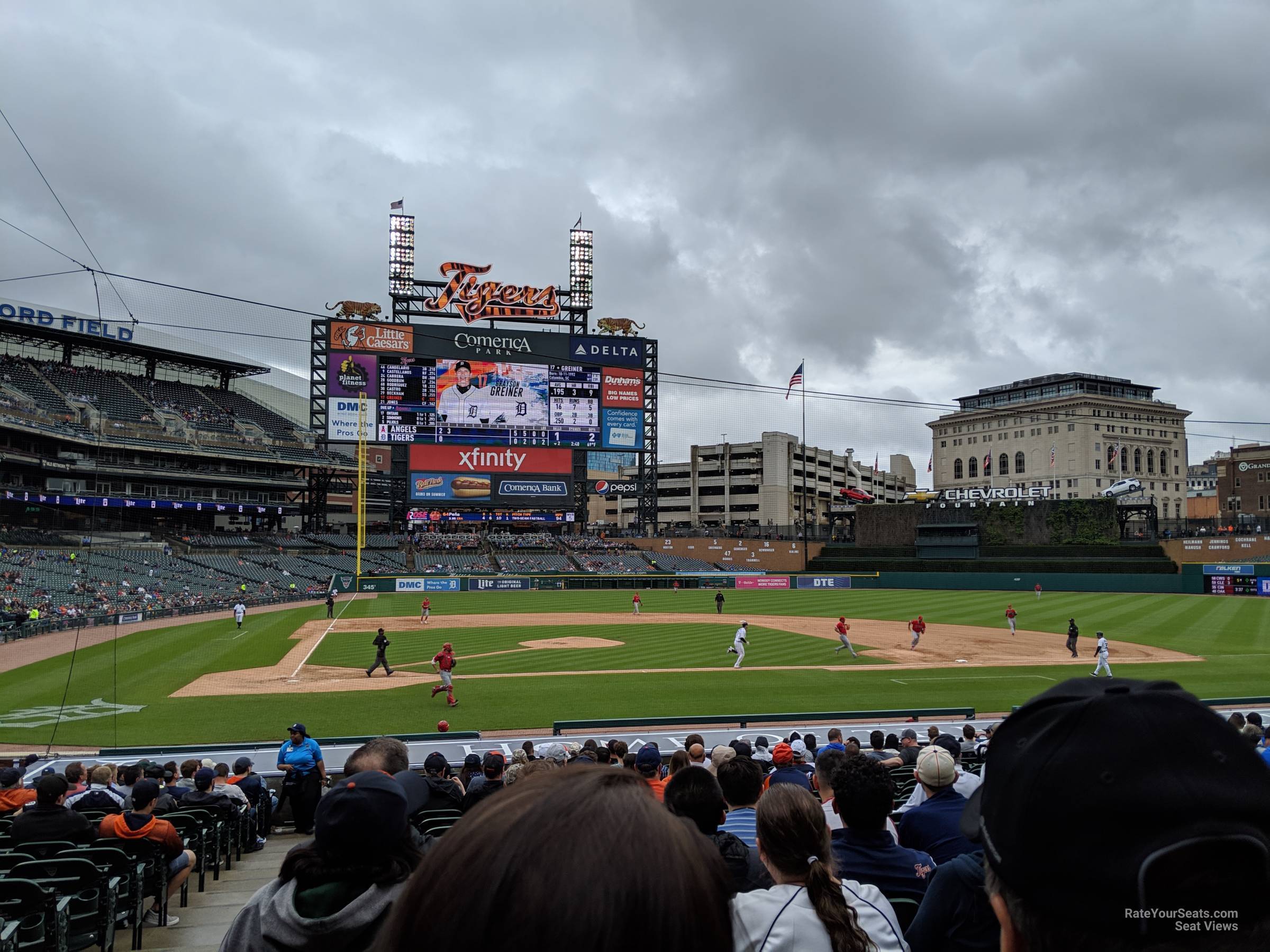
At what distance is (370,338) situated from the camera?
230 feet

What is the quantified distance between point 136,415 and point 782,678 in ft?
219

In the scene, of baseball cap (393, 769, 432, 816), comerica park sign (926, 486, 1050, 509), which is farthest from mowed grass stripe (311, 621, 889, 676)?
comerica park sign (926, 486, 1050, 509)

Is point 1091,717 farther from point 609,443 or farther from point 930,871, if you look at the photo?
point 609,443

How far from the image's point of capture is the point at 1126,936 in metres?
1.25

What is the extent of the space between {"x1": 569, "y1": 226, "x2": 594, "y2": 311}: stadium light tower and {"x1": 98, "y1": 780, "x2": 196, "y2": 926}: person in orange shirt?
76.2m

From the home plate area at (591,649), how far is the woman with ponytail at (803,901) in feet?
73.1

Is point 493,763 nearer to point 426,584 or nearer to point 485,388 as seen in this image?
point 426,584

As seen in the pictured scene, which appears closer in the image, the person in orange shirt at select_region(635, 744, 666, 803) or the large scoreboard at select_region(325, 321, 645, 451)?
the person in orange shirt at select_region(635, 744, 666, 803)

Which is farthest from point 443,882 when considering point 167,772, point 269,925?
point 167,772

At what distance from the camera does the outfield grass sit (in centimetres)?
1931

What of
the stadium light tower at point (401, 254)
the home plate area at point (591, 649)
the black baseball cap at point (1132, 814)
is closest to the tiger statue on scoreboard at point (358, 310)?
the stadium light tower at point (401, 254)

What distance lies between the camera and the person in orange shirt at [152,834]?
672 centimetres

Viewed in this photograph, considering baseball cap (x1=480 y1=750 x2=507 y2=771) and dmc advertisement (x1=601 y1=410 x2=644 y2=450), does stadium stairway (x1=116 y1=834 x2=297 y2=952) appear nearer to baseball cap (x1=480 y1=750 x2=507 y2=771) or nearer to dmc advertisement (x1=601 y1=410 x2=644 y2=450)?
baseball cap (x1=480 y1=750 x2=507 y2=771)

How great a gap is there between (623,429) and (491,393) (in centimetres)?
1302
